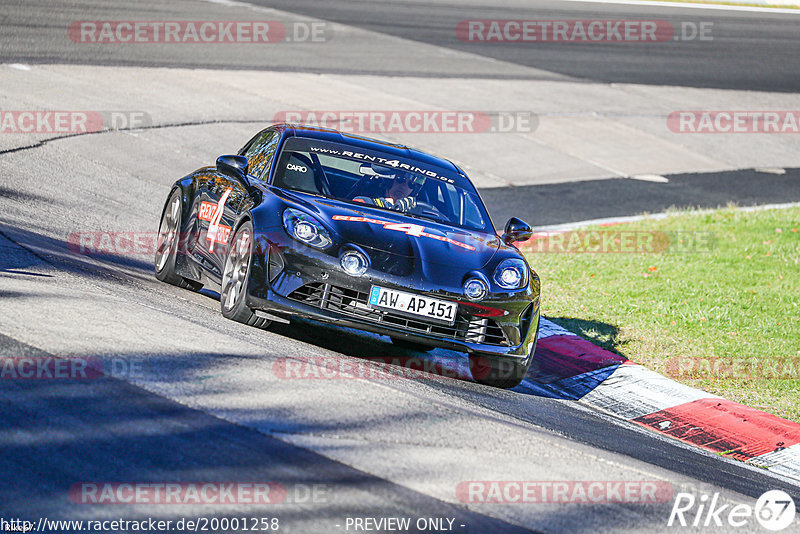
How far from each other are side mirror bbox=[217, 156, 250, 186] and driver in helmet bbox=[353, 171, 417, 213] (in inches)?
34.4

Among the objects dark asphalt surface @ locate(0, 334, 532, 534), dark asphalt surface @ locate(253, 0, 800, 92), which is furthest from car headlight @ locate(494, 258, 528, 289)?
dark asphalt surface @ locate(253, 0, 800, 92)

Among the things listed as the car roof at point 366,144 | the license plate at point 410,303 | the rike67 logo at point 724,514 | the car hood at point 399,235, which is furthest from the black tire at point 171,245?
the rike67 logo at point 724,514

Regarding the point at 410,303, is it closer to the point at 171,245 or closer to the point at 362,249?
the point at 362,249

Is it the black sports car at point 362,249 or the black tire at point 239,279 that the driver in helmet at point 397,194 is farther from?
the black tire at point 239,279

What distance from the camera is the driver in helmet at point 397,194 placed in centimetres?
786

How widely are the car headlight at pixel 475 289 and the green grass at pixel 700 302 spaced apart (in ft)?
8.20

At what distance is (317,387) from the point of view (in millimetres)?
5648

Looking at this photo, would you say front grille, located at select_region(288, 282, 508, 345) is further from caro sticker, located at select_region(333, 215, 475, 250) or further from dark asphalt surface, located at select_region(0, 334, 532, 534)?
dark asphalt surface, located at select_region(0, 334, 532, 534)

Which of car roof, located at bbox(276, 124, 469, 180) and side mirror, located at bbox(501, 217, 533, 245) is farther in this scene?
car roof, located at bbox(276, 124, 469, 180)

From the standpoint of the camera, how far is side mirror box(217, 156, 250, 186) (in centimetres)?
784

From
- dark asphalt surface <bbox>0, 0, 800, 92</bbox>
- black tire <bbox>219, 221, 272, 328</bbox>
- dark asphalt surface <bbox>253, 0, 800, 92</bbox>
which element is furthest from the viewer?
dark asphalt surface <bbox>253, 0, 800, 92</bbox>

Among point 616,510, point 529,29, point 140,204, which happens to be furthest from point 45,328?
point 529,29

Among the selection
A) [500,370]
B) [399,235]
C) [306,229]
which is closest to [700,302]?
[500,370]

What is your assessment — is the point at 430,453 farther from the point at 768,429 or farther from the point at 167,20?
the point at 167,20
